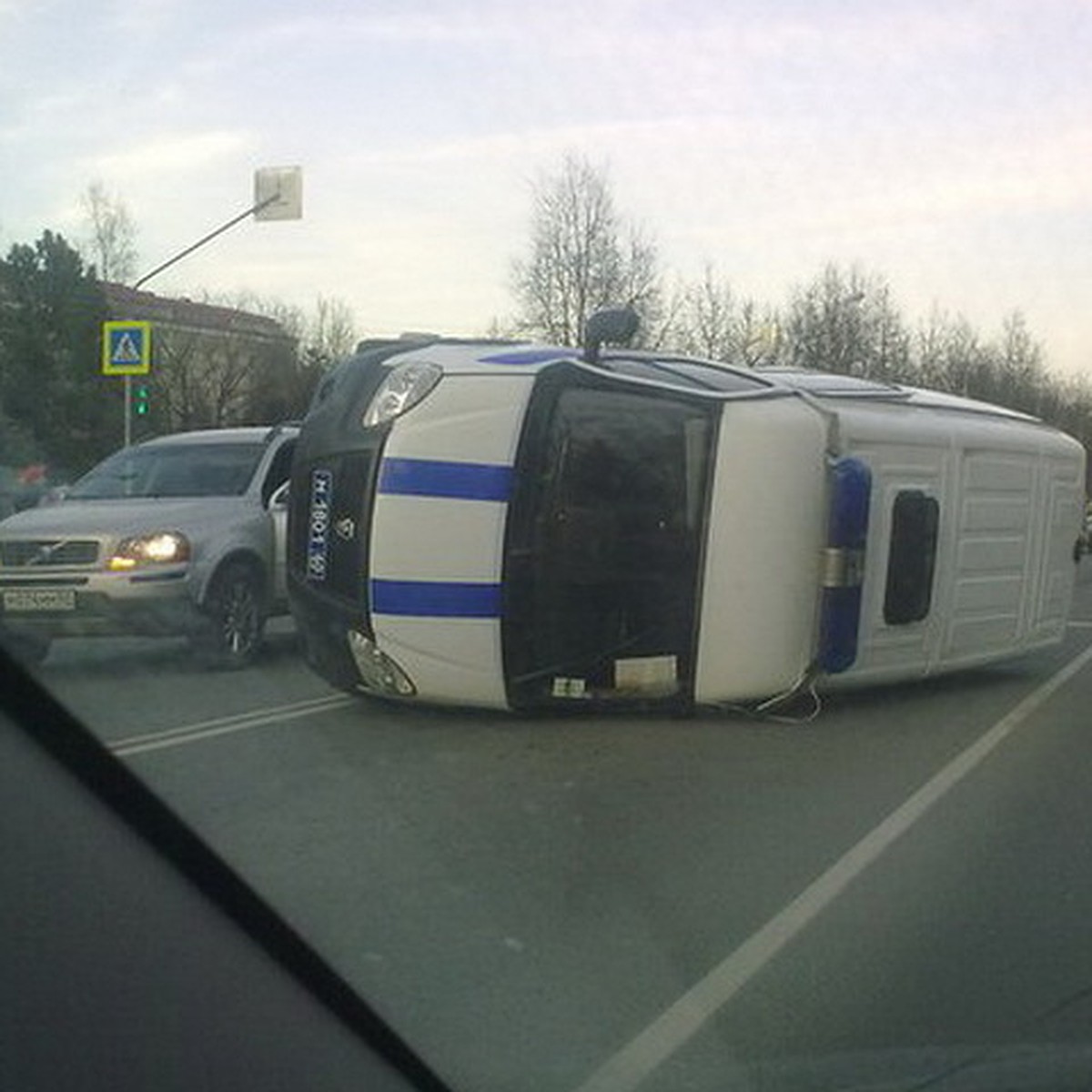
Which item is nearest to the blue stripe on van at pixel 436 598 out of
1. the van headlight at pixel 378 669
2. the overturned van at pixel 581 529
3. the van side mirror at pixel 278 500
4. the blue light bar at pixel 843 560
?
the overturned van at pixel 581 529

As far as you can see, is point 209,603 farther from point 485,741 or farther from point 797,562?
point 797,562

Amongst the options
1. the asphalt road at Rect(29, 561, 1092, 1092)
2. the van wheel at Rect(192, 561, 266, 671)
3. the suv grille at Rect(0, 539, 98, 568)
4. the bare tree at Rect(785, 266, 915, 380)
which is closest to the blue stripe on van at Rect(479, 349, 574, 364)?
the asphalt road at Rect(29, 561, 1092, 1092)

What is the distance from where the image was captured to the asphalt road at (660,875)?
4172mm

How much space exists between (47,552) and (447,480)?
246cm

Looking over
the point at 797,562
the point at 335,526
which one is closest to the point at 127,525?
the point at 335,526

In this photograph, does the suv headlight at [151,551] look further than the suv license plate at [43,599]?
Yes

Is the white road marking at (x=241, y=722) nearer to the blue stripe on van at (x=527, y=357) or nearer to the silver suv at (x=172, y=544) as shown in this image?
the silver suv at (x=172, y=544)

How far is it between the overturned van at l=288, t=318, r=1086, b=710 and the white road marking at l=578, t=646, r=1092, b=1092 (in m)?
1.51

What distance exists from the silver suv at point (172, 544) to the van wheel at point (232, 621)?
0.4 inches

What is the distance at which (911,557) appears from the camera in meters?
10.5

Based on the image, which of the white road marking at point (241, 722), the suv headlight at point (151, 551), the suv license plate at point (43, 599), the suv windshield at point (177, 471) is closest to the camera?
the white road marking at point (241, 722)

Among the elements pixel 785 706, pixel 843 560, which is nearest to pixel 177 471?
pixel 785 706

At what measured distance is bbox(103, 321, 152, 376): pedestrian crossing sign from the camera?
15672 millimetres

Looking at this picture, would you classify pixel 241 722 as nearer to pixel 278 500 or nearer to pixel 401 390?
pixel 401 390
